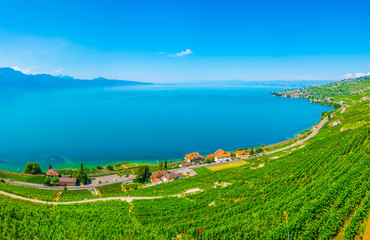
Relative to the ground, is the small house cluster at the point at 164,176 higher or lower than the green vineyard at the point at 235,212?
lower

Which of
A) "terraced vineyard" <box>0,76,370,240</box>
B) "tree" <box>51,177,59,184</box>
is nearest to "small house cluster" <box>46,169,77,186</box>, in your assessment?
"tree" <box>51,177,59,184</box>

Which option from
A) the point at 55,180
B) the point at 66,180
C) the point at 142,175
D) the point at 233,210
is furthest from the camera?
the point at 142,175

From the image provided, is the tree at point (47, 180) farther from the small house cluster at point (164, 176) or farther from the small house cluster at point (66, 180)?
the small house cluster at point (164, 176)

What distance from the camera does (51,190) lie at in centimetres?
3659

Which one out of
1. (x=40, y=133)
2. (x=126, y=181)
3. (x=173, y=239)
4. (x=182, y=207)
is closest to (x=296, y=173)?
(x=182, y=207)

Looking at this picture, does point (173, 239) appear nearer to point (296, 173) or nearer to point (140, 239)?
point (140, 239)

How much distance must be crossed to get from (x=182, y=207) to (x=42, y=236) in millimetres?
15156

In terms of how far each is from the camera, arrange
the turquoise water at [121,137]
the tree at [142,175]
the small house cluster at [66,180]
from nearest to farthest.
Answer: the small house cluster at [66,180], the tree at [142,175], the turquoise water at [121,137]

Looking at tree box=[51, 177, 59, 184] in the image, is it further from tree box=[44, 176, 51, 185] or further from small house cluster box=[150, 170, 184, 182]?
small house cluster box=[150, 170, 184, 182]

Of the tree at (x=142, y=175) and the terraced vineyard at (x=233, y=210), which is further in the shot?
the tree at (x=142, y=175)

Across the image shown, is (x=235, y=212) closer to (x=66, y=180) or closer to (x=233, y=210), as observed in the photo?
(x=233, y=210)

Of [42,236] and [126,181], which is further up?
[42,236]

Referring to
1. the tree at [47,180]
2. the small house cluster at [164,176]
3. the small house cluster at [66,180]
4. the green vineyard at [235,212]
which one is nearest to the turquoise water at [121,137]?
the small house cluster at [66,180]

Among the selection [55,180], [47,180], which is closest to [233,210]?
[55,180]
